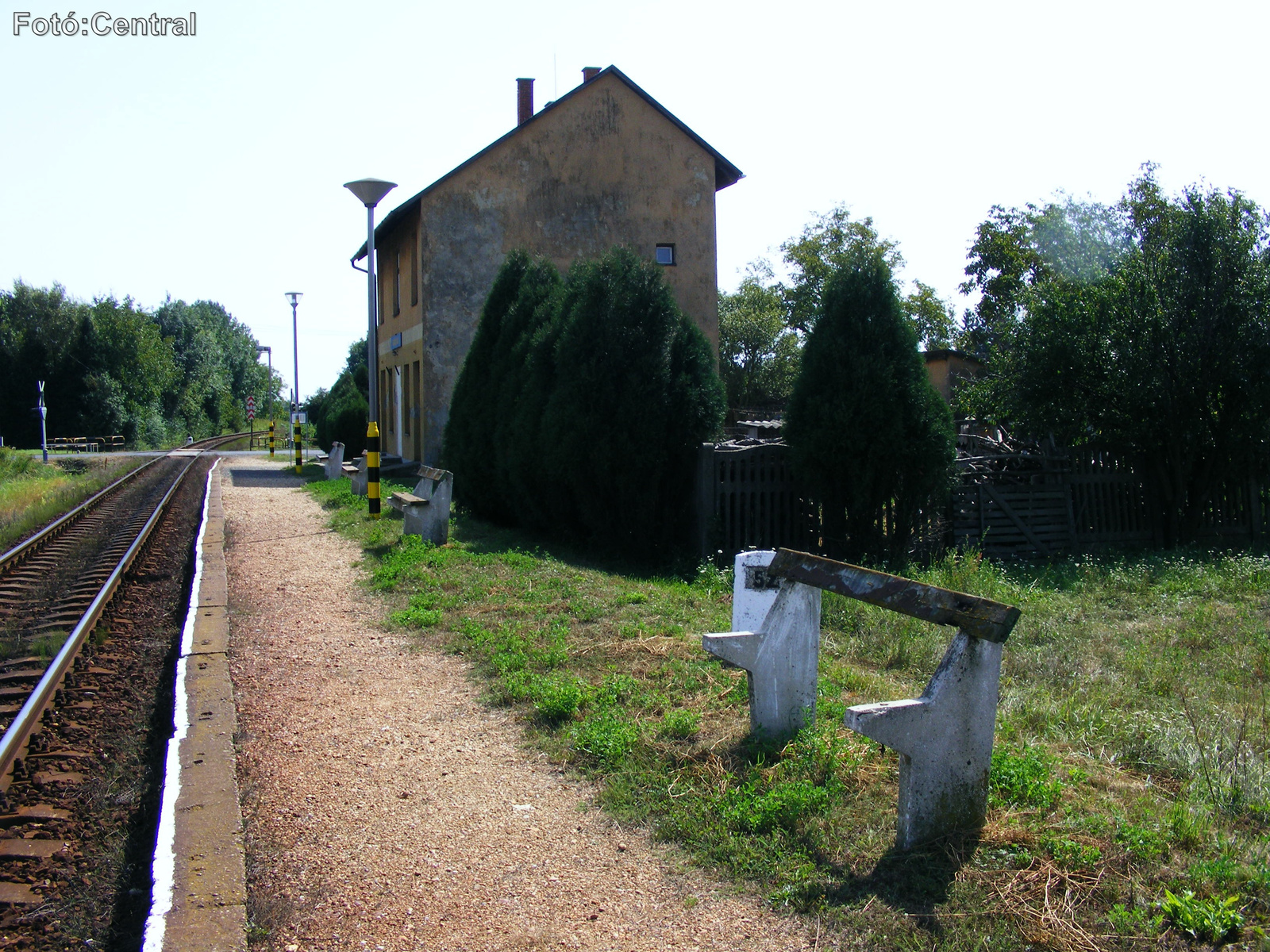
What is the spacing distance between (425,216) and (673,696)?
1825 cm

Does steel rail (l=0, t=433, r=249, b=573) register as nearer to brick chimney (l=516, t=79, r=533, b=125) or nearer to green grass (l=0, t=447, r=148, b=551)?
green grass (l=0, t=447, r=148, b=551)

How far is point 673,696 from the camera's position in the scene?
525 cm

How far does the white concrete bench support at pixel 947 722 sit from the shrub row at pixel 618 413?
7.51m

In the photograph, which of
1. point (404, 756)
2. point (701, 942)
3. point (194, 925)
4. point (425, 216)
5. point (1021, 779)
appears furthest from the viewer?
point (425, 216)

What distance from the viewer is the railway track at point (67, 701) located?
3.75m

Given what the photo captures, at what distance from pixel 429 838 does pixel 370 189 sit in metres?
11.9

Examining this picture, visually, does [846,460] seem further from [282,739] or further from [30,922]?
[30,922]

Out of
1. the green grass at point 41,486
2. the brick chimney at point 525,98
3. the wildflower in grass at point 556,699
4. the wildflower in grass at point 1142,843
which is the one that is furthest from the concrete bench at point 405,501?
the brick chimney at point 525,98

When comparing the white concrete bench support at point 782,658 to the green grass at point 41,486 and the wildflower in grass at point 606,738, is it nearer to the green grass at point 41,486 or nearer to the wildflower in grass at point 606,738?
the wildflower in grass at point 606,738

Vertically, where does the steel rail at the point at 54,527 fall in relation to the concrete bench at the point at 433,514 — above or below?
below

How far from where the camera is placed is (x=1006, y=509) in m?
12.5

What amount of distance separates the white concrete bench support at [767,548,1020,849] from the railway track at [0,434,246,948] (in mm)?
2910

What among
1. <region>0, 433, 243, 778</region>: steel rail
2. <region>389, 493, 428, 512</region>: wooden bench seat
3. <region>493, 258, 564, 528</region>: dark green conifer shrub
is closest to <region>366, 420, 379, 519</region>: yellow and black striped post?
<region>389, 493, 428, 512</region>: wooden bench seat

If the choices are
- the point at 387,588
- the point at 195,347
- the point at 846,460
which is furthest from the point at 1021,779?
the point at 195,347
